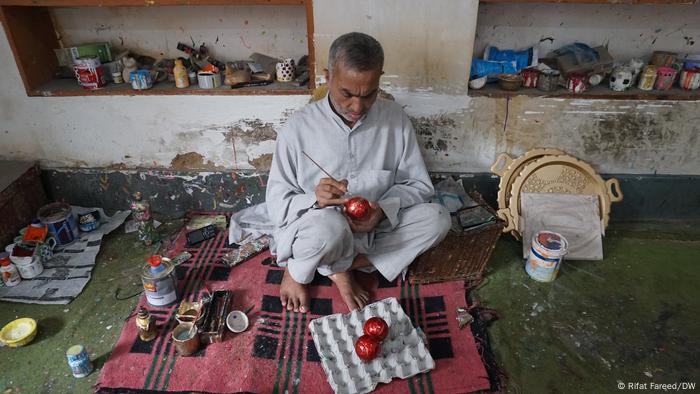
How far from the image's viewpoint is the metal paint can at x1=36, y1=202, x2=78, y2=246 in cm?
254

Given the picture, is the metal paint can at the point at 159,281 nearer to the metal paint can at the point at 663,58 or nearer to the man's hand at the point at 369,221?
the man's hand at the point at 369,221

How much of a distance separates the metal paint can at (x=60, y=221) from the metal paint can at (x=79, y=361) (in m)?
0.97

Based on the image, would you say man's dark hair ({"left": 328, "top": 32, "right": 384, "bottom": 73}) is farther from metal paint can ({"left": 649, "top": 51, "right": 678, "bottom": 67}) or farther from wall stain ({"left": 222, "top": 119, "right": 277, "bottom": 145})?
metal paint can ({"left": 649, "top": 51, "right": 678, "bottom": 67})

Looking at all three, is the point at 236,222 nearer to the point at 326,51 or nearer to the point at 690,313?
the point at 326,51

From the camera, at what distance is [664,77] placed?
2488 millimetres

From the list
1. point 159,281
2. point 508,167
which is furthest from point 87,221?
point 508,167

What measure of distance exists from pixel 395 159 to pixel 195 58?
1.38 m

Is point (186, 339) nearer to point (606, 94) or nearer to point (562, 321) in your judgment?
point (562, 321)

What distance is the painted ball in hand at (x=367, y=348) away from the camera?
1804 millimetres

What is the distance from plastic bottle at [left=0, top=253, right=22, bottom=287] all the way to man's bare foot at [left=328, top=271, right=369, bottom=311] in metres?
1.63

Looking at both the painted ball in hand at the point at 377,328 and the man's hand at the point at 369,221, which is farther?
the man's hand at the point at 369,221

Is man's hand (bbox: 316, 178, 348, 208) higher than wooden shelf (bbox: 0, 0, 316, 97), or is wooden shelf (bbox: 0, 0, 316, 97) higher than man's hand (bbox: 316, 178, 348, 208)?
wooden shelf (bbox: 0, 0, 316, 97)

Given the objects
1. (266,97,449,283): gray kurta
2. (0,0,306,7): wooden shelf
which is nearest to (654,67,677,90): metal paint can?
(266,97,449,283): gray kurta

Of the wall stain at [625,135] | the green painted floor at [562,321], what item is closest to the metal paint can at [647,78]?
the wall stain at [625,135]
